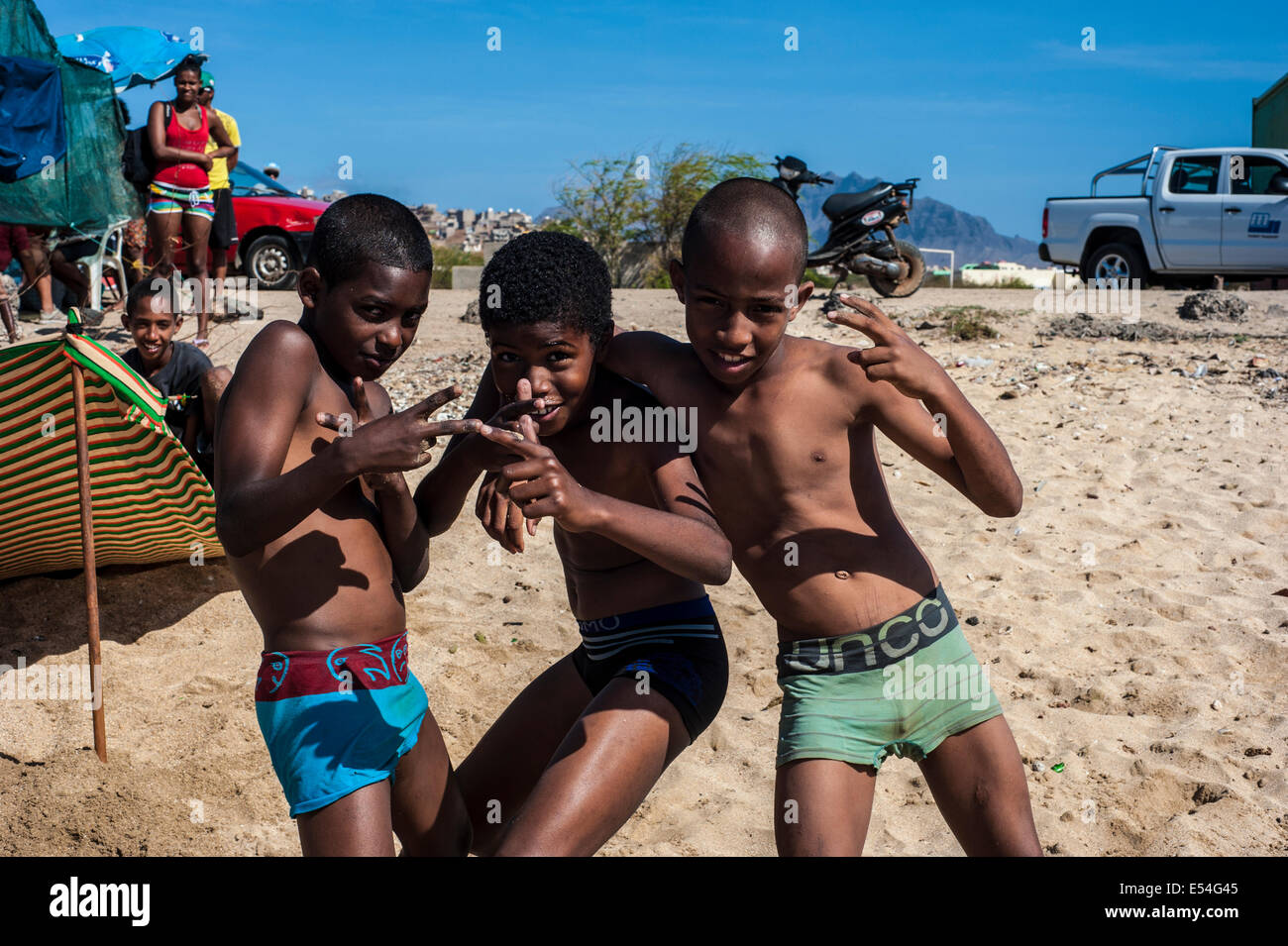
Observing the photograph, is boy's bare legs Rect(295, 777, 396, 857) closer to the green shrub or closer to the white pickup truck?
the green shrub

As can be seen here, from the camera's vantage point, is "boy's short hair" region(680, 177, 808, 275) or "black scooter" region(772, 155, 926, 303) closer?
"boy's short hair" region(680, 177, 808, 275)

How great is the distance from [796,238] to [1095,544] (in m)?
3.66

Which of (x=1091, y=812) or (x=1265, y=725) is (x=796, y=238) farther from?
(x=1265, y=725)

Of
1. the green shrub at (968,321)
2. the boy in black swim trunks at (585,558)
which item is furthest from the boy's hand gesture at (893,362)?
the green shrub at (968,321)

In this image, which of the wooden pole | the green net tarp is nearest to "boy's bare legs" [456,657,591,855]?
the wooden pole

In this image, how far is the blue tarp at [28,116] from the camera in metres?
8.30

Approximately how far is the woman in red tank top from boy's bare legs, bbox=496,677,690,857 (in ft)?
20.1

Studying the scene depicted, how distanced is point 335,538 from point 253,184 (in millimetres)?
10434

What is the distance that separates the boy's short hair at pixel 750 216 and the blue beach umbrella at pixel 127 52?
8.42m

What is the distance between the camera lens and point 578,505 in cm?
189

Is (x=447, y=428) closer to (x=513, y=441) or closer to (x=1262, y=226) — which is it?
(x=513, y=441)

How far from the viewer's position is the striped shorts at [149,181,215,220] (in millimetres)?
7230

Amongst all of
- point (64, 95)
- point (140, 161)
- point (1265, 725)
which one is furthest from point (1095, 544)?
point (64, 95)

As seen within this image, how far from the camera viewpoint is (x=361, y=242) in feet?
7.22
